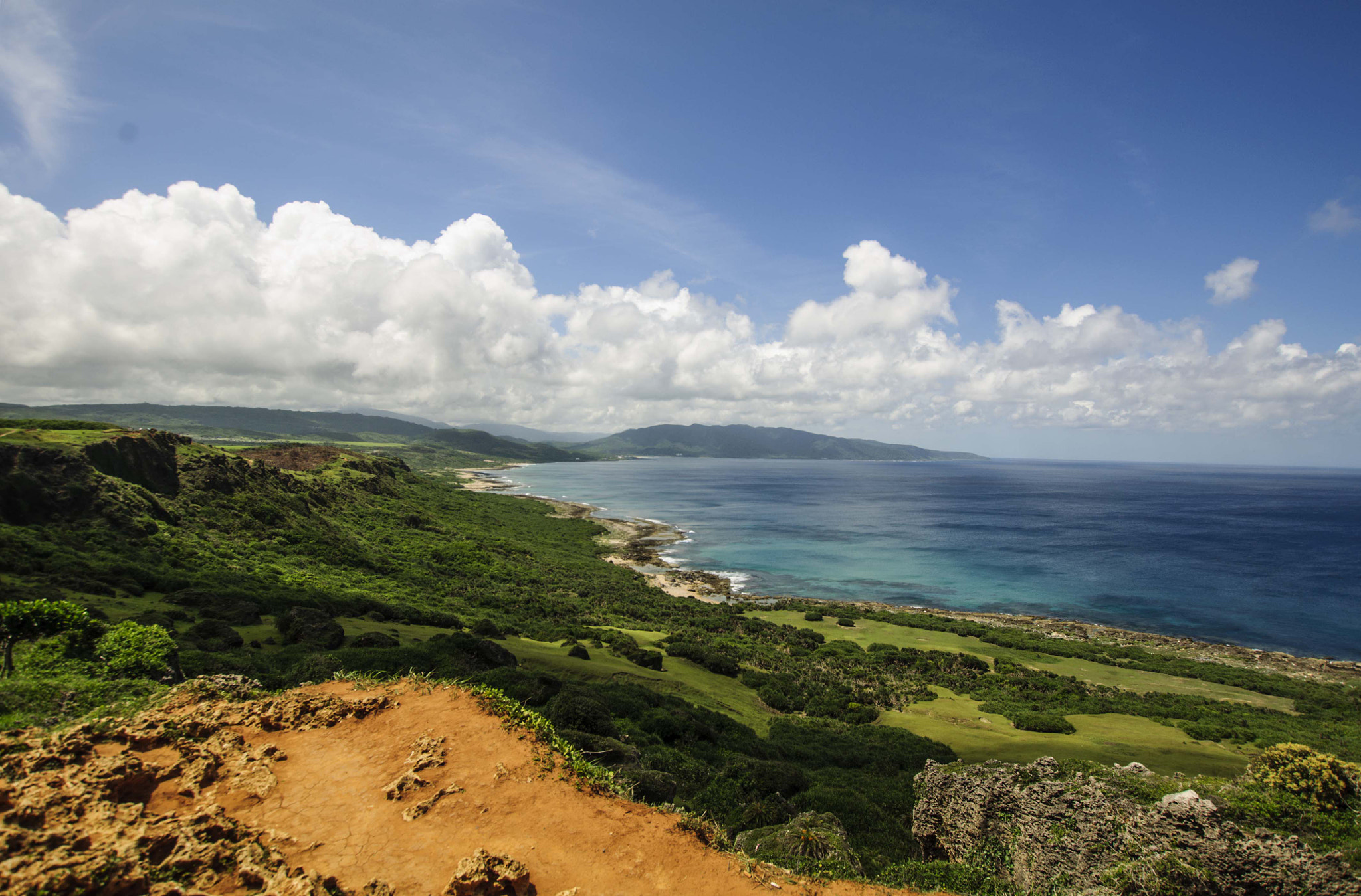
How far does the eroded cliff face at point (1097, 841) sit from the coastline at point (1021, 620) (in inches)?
1726

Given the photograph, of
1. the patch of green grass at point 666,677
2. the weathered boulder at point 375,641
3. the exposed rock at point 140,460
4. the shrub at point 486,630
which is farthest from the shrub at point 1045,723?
the exposed rock at point 140,460

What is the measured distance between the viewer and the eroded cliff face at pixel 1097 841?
8906 millimetres

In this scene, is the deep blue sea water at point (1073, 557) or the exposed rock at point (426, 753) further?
the deep blue sea water at point (1073, 557)

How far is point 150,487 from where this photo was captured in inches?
1695

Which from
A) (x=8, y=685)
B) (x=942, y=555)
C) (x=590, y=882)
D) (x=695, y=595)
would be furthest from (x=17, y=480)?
(x=942, y=555)

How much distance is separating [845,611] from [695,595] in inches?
635

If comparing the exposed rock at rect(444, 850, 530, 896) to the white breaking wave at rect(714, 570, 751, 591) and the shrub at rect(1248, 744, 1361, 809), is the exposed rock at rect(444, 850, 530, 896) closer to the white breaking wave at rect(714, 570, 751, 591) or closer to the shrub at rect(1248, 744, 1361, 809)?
the shrub at rect(1248, 744, 1361, 809)

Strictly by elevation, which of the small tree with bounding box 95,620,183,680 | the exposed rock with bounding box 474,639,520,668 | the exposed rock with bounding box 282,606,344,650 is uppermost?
the small tree with bounding box 95,620,183,680

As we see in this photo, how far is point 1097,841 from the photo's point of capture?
416 inches

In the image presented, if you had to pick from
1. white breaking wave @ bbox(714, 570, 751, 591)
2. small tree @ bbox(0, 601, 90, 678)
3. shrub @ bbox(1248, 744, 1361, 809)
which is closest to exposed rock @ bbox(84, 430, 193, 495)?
small tree @ bbox(0, 601, 90, 678)

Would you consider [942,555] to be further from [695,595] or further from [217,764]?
[217,764]

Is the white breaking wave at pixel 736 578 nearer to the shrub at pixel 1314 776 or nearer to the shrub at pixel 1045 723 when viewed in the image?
the shrub at pixel 1045 723

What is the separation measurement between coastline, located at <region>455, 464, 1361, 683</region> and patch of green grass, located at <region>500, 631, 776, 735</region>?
2656 centimetres

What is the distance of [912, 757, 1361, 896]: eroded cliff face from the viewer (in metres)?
8.91
